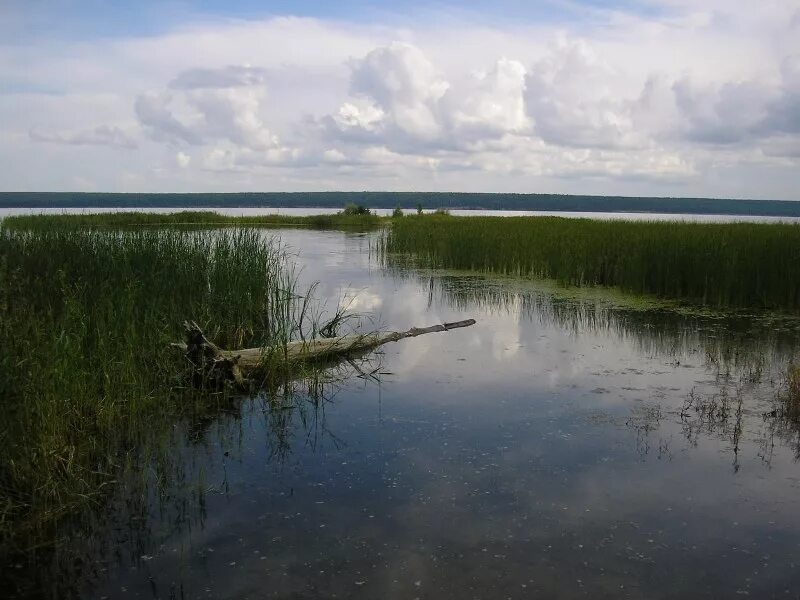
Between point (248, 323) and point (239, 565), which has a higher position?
point (248, 323)

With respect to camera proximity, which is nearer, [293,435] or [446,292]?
[293,435]

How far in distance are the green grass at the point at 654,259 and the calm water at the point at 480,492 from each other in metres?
3.32

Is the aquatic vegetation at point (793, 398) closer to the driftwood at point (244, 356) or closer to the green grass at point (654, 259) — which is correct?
the driftwood at point (244, 356)

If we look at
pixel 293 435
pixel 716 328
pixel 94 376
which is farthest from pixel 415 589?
pixel 716 328

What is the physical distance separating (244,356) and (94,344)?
4.68 ft

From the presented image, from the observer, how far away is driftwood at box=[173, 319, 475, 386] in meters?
6.29

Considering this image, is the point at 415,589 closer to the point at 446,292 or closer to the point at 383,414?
the point at 383,414

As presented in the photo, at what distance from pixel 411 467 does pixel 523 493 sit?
0.78 m

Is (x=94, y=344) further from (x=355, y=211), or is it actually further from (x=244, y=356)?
(x=355, y=211)

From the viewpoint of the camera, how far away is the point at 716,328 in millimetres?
8914

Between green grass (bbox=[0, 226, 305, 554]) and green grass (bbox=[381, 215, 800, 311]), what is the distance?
20.6ft

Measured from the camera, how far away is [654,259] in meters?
11.8

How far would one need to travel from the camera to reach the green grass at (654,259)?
10.6 m

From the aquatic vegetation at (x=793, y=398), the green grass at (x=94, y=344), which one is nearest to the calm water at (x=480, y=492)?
the aquatic vegetation at (x=793, y=398)
